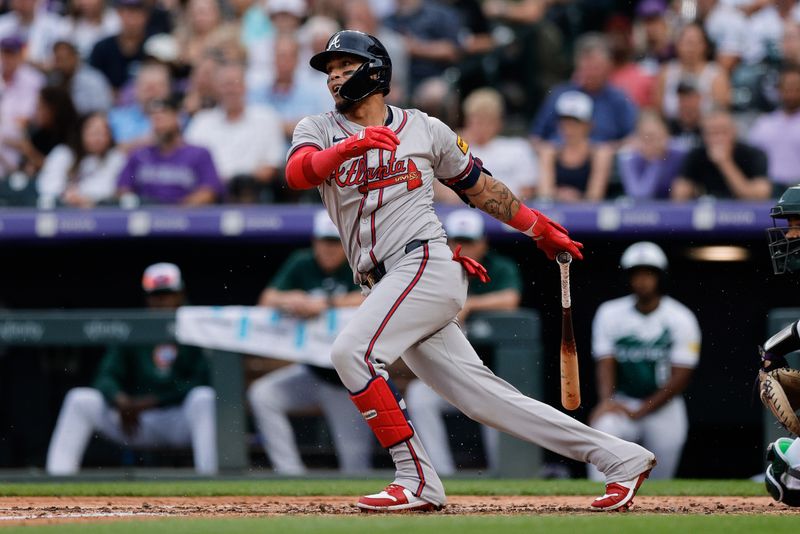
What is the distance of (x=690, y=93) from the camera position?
906 centimetres

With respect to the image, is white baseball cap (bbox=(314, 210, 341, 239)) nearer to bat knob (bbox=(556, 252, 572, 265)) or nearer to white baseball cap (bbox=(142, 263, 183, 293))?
white baseball cap (bbox=(142, 263, 183, 293))

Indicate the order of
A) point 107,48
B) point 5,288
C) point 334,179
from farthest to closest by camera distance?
point 107,48
point 5,288
point 334,179

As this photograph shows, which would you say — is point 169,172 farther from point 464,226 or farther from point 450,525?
point 450,525

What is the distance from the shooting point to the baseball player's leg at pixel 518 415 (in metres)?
4.89

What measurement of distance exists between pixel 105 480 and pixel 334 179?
3.19m

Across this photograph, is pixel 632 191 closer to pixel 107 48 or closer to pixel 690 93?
pixel 690 93

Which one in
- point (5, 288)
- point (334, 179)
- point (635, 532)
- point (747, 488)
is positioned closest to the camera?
point (635, 532)

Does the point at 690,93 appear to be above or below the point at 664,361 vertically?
above

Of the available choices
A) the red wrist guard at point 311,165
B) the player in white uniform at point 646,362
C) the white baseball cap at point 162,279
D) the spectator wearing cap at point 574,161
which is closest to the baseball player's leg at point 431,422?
the player in white uniform at point 646,362

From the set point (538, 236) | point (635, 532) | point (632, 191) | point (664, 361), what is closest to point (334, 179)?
point (538, 236)

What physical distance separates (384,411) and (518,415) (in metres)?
0.53

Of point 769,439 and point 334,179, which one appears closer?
point 334,179

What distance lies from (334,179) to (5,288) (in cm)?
479

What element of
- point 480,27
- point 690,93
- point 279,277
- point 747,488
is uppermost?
point 480,27
